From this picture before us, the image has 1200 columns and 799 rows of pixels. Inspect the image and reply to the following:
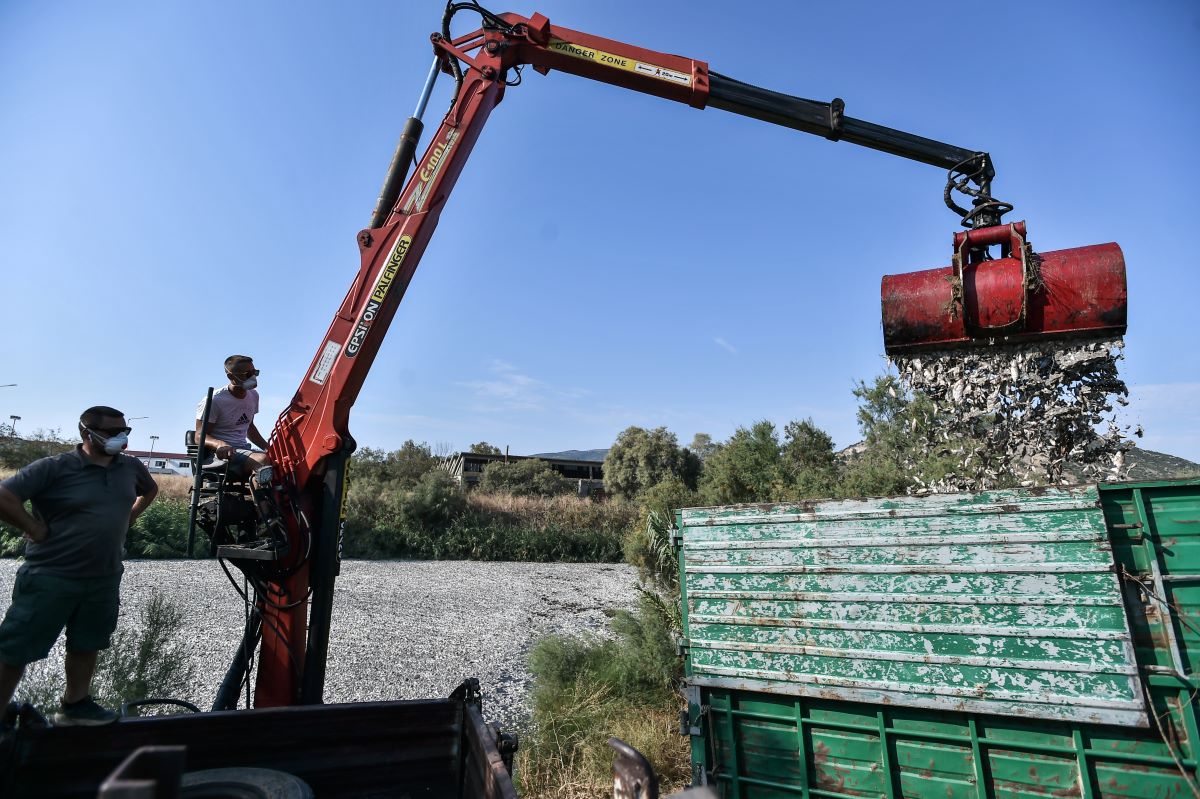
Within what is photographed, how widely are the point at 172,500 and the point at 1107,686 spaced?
22340mm

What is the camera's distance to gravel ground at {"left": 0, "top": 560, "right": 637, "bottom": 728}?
7758mm

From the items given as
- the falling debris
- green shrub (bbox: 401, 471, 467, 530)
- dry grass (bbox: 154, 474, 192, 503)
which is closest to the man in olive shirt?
the falling debris

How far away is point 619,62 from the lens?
5.27 meters

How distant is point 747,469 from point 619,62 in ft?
25.4

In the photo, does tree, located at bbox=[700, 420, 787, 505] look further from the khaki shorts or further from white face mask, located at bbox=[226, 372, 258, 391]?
the khaki shorts

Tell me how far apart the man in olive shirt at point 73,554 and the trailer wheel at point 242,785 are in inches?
36.9

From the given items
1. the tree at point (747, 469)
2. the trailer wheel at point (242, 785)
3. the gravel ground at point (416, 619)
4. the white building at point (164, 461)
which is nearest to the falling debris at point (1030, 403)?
the trailer wheel at point (242, 785)

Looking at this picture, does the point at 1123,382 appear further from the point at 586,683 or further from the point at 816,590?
the point at 586,683

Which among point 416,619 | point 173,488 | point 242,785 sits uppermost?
point 173,488

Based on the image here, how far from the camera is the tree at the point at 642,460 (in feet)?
112

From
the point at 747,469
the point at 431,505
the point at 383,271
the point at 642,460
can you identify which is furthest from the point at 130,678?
the point at 642,460

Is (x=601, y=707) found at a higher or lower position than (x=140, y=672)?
lower

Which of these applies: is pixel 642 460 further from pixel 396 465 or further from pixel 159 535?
pixel 159 535

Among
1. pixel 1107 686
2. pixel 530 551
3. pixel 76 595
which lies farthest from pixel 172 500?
pixel 1107 686
